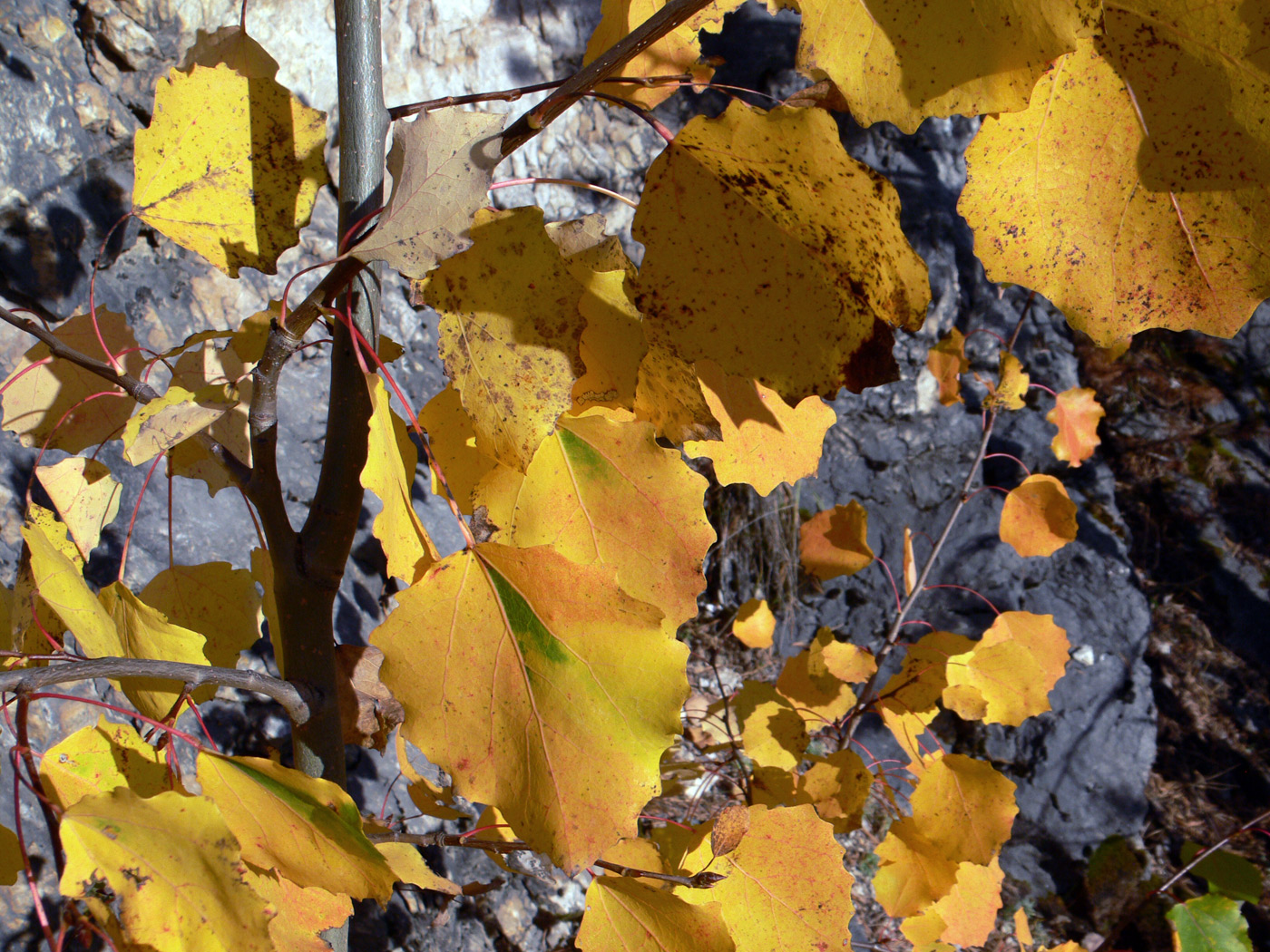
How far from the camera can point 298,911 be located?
404 mm

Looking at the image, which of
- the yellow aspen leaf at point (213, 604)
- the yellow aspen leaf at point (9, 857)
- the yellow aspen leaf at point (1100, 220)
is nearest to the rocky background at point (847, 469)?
the yellow aspen leaf at point (213, 604)

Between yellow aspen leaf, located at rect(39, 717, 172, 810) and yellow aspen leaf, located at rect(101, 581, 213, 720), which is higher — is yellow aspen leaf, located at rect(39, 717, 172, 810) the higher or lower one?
the lower one

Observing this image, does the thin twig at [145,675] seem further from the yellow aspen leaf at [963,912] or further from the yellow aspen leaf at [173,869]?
the yellow aspen leaf at [963,912]

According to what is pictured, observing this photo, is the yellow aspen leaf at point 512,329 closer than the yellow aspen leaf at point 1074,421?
Yes

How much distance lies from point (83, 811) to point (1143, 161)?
44 cm

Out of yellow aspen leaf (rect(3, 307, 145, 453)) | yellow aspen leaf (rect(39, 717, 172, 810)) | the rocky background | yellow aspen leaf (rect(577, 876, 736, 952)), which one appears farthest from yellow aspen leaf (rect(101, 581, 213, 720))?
the rocky background

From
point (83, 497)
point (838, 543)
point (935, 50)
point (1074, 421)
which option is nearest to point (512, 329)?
point (935, 50)

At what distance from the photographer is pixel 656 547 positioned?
34 cm

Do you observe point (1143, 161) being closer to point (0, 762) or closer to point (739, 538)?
point (0, 762)

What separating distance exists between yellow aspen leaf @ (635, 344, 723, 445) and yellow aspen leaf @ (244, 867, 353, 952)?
29cm

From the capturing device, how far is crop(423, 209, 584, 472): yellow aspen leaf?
30 cm

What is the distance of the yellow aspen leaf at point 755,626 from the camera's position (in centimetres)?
122

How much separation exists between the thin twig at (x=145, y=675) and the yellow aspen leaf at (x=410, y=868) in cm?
12

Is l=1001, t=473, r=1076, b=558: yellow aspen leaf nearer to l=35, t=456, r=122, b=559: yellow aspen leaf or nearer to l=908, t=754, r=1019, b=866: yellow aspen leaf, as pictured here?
l=908, t=754, r=1019, b=866: yellow aspen leaf
